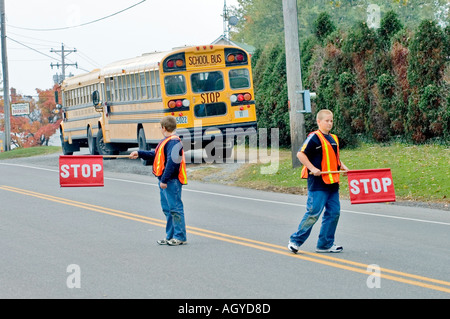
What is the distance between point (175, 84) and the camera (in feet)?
80.5

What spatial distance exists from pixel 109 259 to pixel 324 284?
289 cm

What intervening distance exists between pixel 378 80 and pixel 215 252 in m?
15.6

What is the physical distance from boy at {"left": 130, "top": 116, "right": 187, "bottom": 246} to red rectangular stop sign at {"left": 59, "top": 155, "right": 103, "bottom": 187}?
1.57 metres

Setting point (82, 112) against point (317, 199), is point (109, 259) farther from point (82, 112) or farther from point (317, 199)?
point (82, 112)

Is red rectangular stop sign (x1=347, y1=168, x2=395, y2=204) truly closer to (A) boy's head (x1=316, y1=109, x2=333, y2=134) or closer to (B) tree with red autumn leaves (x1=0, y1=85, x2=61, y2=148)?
(A) boy's head (x1=316, y1=109, x2=333, y2=134)

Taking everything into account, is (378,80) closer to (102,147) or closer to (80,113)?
(102,147)

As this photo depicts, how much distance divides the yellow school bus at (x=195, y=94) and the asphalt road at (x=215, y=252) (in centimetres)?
674

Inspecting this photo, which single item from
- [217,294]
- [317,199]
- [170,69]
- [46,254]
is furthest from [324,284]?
[170,69]

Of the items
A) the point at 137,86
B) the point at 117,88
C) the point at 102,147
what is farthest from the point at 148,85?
the point at 102,147

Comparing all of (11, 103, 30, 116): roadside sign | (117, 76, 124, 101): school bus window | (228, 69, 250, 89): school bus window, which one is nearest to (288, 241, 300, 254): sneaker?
(228, 69, 250, 89): school bus window

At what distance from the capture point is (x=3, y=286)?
8.93 m

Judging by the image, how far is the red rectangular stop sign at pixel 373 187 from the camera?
10.9 metres

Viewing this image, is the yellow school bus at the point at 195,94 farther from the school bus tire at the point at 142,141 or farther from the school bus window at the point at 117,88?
the school bus window at the point at 117,88

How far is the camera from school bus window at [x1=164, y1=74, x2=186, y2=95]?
80.3ft
